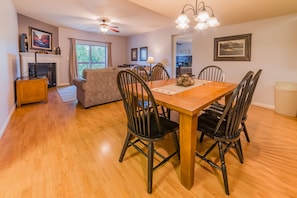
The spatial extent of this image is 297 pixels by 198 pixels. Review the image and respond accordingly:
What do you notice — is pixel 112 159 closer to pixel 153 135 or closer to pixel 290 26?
pixel 153 135

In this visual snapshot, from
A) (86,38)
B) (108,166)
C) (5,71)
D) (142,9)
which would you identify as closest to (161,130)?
(108,166)

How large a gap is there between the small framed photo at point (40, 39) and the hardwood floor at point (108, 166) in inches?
160

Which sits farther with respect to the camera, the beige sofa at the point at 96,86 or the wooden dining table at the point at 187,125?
the beige sofa at the point at 96,86

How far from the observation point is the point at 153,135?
1.41 metres

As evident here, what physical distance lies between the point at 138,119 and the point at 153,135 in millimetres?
195

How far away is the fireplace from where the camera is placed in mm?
5563

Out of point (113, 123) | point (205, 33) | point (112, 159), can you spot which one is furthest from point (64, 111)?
point (205, 33)

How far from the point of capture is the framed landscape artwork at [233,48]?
400cm

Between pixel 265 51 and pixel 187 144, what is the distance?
3.73m

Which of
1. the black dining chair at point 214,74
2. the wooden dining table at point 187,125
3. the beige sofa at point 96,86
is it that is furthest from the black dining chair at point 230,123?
the beige sofa at point 96,86

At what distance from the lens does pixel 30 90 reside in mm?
3762

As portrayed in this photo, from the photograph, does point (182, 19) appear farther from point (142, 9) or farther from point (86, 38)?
point (86, 38)

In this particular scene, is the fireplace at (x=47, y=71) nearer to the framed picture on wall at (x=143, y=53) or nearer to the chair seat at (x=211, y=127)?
the framed picture on wall at (x=143, y=53)

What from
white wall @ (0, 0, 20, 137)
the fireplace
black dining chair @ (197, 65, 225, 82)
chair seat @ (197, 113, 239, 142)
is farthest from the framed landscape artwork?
the fireplace
